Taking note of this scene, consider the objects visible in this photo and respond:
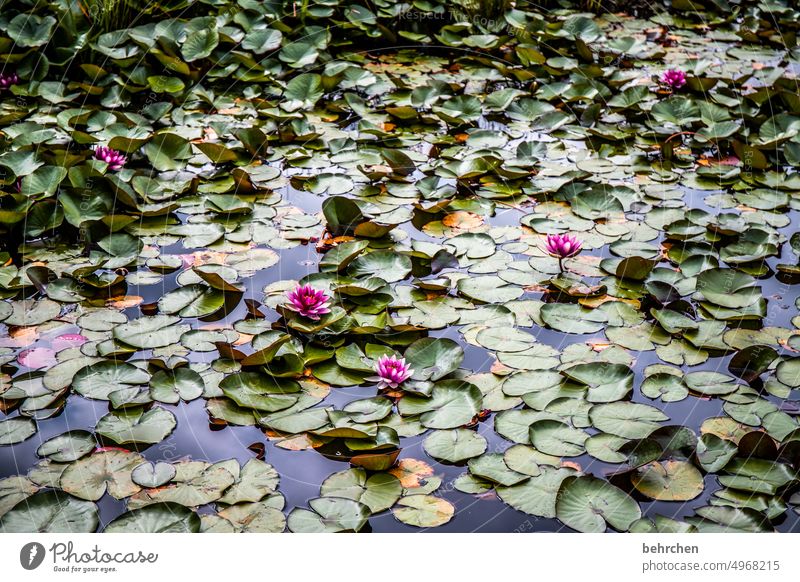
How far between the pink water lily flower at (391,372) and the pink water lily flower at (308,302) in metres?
0.35

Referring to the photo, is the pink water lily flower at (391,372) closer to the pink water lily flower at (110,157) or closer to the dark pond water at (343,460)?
the dark pond water at (343,460)

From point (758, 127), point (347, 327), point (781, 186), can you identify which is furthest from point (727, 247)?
point (347, 327)

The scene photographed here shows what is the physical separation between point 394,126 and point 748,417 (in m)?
2.77

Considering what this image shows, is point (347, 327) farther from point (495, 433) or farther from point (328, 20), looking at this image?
point (328, 20)

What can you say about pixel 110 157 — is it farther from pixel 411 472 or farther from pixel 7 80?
pixel 411 472

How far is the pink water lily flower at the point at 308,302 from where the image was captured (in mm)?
2779

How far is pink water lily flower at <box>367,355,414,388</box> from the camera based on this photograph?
2.53 m

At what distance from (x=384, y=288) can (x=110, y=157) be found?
5.61 ft

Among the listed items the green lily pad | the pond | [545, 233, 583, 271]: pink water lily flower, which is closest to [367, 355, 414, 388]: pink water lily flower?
the pond

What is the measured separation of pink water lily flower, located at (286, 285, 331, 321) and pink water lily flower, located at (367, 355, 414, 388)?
351mm

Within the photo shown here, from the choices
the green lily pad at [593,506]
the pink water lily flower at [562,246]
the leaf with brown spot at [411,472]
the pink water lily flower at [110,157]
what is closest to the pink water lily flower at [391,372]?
the leaf with brown spot at [411,472]

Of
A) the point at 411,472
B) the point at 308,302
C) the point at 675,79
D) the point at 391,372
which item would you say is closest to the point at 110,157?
the point at 308,302

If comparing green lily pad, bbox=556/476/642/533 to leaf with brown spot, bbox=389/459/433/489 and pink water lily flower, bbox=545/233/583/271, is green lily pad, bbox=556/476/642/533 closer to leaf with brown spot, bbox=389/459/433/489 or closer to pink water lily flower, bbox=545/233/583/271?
leaf with brown spot, bbox=389/459/433/489

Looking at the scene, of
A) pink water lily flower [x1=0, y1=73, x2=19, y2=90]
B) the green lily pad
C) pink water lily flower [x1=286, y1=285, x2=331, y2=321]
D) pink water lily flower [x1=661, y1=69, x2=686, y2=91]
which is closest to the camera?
the green lily pad
